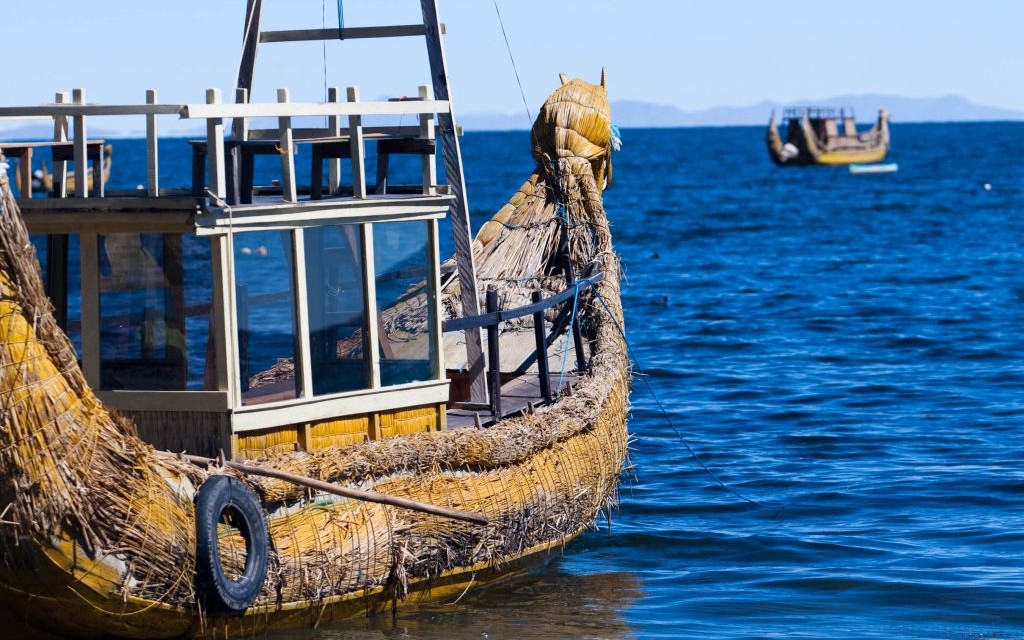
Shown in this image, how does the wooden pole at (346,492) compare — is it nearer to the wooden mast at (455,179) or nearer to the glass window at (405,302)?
the glass window at (405,302)

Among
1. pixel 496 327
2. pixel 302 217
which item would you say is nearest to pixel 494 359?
pixel 496 327

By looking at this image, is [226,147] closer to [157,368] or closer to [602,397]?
[157,368]

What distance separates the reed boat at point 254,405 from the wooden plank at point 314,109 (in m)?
0.02

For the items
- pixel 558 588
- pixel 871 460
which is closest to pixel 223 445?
pixel 558 588

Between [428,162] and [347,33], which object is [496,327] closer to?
[428,162]

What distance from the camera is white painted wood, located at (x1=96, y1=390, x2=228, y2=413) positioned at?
934cm

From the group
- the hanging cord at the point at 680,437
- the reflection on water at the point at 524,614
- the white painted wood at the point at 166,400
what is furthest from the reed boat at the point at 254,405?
the hanging cord at the point at 680,437

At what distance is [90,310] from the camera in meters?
9.62

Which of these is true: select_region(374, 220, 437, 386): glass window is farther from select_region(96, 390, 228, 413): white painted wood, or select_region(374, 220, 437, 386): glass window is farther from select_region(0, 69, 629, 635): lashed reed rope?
select_region(96, 390, 228, 413): white painted wood

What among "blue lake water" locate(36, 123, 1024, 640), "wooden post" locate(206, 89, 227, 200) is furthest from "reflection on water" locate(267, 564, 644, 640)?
"wooden post" locate(206, 89, 227, 200)

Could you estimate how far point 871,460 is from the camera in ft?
58.1

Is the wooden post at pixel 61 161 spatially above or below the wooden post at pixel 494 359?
above

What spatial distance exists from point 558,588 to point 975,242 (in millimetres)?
→ 40004

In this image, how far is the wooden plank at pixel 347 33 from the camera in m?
12.0
